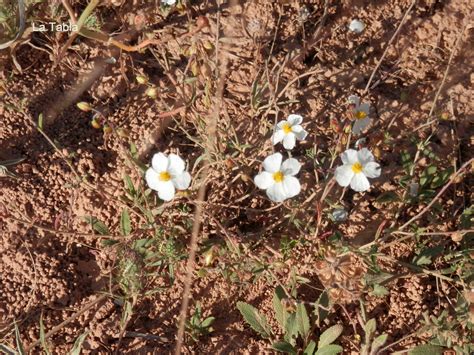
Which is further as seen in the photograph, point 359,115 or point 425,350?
point 359,115

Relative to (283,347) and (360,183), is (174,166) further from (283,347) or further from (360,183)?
(283,347)

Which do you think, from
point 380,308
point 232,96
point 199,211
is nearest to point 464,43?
point 232,96

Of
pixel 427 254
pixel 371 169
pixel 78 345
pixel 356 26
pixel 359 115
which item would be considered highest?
pixel 356 26

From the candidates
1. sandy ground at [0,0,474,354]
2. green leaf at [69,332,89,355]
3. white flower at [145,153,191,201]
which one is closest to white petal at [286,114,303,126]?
sandy ground at [0,0,474,354]

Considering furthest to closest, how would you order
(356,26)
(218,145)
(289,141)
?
(356,26) < (218,145) < (289,141)

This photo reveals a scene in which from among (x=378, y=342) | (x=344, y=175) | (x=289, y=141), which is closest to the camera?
(x=344, y=175)

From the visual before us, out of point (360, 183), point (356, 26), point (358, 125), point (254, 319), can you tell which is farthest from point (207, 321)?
point (356, 26)

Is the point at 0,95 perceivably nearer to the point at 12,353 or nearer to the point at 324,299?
the point at 12,353
